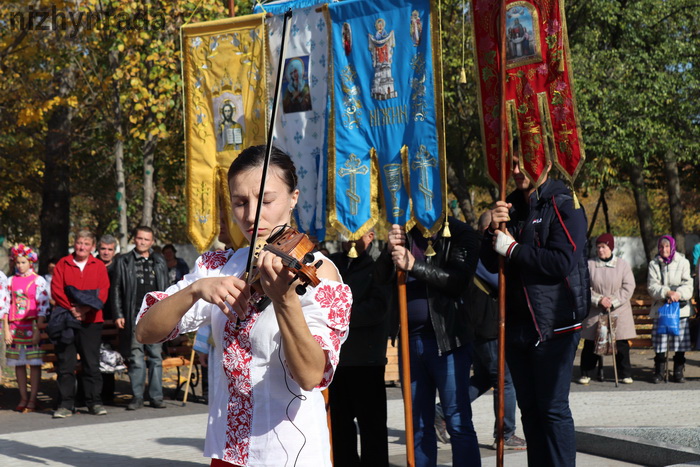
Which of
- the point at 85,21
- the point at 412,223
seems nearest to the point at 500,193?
the point at 412,223

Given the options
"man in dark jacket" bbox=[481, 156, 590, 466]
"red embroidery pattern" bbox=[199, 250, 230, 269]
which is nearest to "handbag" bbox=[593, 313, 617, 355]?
"man in dark jacket" bbox=[481, 156, 590, 466]

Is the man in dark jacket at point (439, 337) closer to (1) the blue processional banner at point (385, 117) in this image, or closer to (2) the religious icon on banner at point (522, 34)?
(1) the blue processional banner at point (385, 117)

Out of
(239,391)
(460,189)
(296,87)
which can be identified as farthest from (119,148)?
(239,391)

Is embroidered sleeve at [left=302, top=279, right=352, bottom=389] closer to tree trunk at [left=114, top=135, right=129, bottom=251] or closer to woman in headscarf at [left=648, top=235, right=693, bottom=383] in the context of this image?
woman in headscarf at [left=648, top=235, right=693, bottom=383]

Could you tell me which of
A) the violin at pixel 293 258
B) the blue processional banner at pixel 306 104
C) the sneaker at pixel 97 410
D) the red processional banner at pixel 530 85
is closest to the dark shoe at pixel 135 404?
the sneaker at pixel 97 410

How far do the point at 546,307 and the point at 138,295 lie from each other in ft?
23.2

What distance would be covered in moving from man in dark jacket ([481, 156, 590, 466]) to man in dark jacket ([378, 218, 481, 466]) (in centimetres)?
56

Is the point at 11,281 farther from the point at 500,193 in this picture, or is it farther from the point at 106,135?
the point at 106,135

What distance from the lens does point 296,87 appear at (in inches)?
298

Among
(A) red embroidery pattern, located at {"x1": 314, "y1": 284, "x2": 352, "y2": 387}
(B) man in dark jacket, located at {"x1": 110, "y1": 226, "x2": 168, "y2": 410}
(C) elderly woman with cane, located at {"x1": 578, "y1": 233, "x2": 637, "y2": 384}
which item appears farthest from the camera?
(C) elderly woman with cane, located at {"x1": 578, "y1": 233, "x2": 637, "y2": 384}

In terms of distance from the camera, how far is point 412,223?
22.0 feet

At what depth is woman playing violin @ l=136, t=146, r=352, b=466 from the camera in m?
2.75

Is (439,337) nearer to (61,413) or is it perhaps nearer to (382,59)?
(382,59)

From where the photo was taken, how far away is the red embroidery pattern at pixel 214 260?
3127 mm
